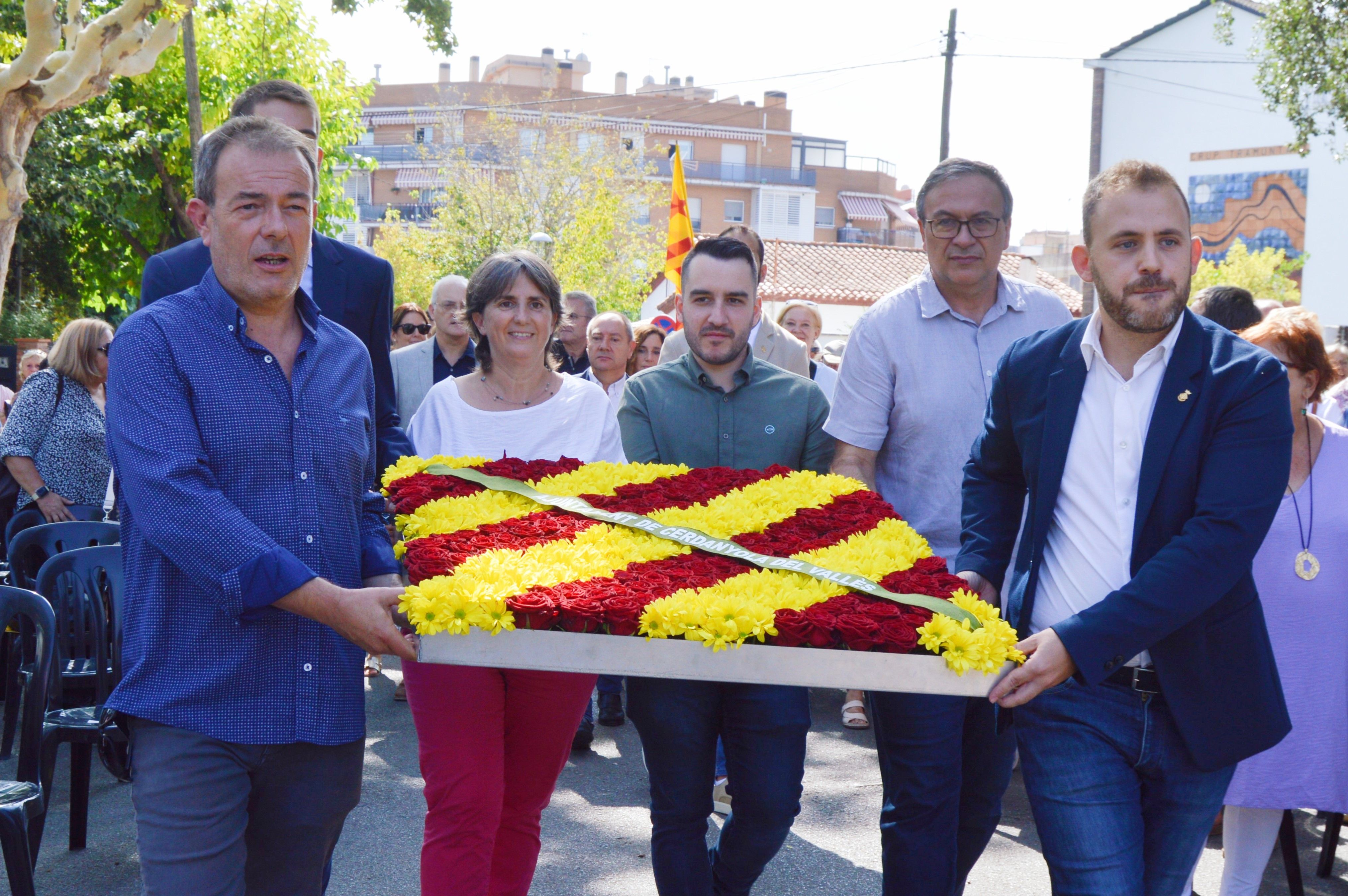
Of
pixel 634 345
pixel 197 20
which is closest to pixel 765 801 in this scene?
pixel 634 345

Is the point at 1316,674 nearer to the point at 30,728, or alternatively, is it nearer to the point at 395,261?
the point at 30,728

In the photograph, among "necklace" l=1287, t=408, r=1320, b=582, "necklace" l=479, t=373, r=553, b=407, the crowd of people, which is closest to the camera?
the crowd of people

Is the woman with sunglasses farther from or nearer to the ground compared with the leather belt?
farther from the ground

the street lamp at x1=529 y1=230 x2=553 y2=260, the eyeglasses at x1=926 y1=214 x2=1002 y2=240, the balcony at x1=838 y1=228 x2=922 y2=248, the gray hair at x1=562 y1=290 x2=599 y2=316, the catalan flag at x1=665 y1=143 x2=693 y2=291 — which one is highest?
the balcony at x1=838 y1=228 x2=922 y2=248

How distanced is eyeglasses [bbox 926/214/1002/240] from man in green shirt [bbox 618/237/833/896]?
25.0 inches

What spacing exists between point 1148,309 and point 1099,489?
0.45 m

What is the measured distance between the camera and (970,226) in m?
3.99

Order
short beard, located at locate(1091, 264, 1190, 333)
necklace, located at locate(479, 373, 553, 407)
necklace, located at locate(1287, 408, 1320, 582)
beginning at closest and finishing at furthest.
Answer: short beard, located at locate(1091, 264, 1190, 333) < necklace, located at locate(479, 373, 553, 407) < necklace, located at locate(1287, 408, 1320, 582)

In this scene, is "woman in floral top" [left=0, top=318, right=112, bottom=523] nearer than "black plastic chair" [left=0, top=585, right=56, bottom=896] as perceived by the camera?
No

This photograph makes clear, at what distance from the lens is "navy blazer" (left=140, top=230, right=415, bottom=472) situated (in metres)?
3.55

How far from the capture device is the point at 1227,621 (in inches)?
112

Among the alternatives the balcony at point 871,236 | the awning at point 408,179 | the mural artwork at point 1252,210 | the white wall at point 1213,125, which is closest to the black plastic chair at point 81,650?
the mural artwork at point 1252,210

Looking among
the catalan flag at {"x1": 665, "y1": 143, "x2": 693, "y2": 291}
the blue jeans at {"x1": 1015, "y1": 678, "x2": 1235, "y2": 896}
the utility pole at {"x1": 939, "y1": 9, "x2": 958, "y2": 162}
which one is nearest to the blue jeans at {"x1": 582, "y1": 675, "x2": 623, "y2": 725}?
the blue jeans at {"x1": 1015, "y1": 678, "x2": 1235, "y2": 896}

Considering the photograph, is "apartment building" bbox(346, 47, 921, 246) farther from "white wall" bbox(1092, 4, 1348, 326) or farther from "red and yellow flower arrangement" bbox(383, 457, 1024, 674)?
"red and yellow flower arrangement" bbox(383, 457, 1024, 674)
